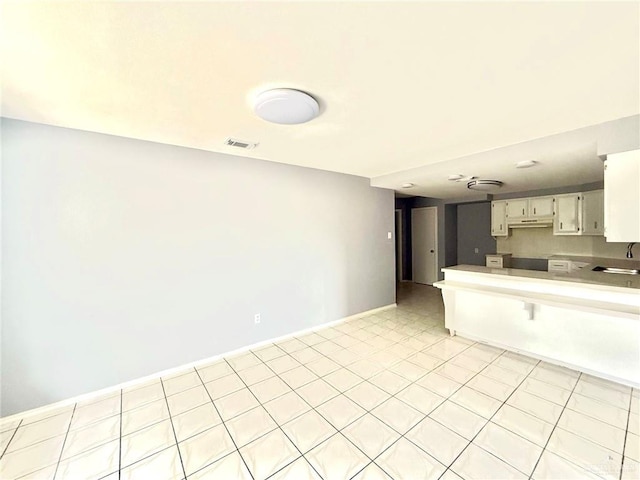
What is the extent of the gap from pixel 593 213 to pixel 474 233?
82.8 inches

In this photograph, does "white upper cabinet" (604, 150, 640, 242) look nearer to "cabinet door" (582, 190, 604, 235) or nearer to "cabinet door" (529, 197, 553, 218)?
"cabinet door" (582, 190, 604, 235)

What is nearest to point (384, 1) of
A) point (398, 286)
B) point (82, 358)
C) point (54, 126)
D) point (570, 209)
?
point (54, 126)

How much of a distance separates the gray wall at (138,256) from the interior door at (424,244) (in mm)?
3695

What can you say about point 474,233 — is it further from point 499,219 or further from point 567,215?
point 567,215

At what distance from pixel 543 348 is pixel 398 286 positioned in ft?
12.4

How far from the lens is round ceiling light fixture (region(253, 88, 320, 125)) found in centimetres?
164

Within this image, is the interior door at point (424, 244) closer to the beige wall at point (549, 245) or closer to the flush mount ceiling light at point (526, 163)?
the beige wall at point (549, 245)

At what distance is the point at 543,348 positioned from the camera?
108 inches

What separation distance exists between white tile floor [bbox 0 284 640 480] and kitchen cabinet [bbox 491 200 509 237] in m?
3.39

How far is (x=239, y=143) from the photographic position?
8.53 feet

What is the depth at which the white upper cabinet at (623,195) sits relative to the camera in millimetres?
2051

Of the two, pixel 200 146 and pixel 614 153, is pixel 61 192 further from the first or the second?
pixel 614 153

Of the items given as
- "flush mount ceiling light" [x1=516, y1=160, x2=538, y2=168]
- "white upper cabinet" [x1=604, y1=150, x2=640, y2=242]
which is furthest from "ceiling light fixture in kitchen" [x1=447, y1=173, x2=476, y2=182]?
"white upper cabinet" [x1=604, y1=150, x2=640, y2=242]

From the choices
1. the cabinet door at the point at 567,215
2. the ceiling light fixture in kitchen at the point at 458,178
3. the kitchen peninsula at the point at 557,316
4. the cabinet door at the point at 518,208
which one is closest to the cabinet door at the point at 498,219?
the cabinet door at the point at 518,208
